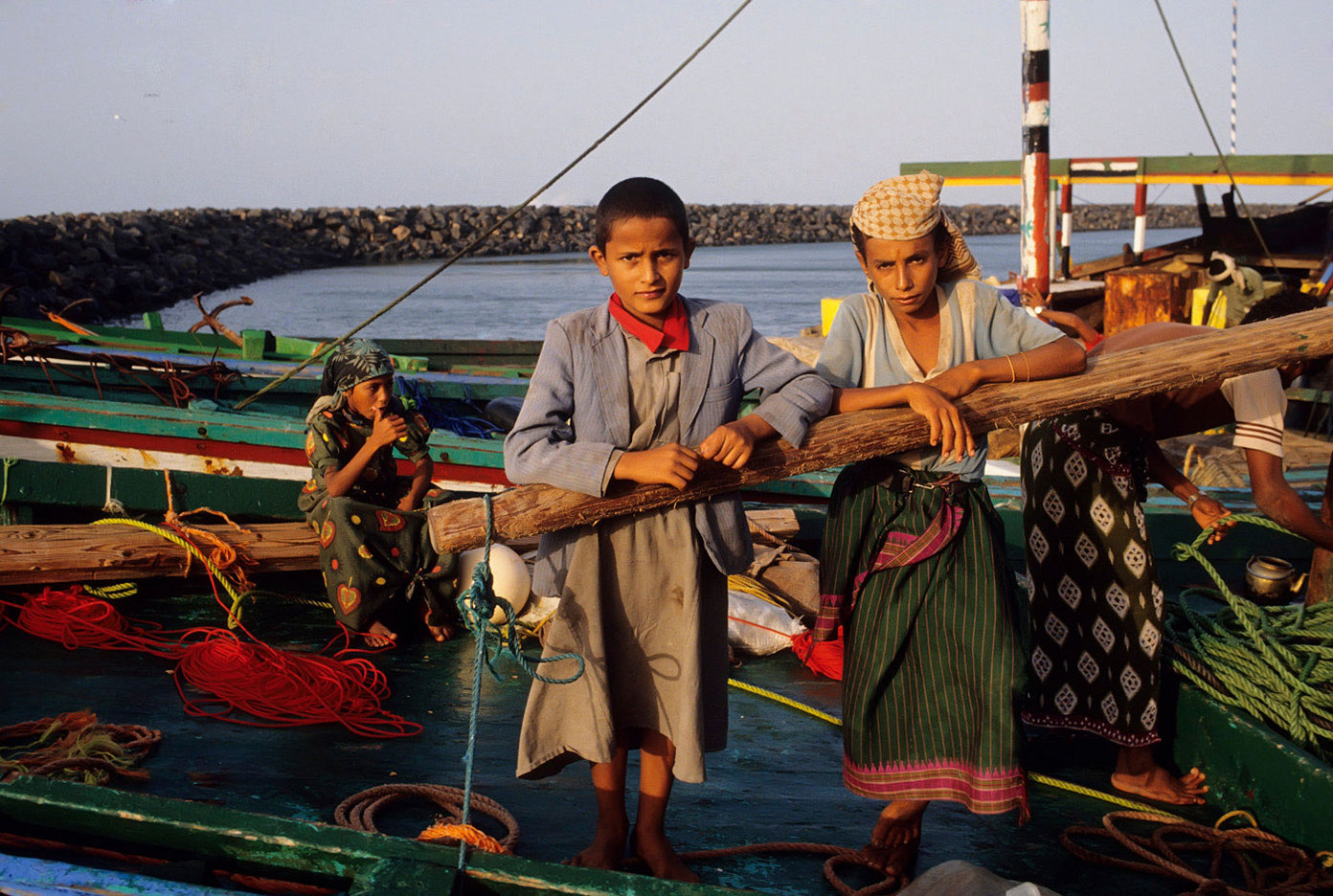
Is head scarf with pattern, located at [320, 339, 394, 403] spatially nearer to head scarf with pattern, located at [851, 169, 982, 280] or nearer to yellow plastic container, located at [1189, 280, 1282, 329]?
head scarf with pattern, located at [851, 169, 982, 280]

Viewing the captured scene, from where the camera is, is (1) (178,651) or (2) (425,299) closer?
(1) (178,651)

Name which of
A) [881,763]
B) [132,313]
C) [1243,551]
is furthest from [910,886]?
[132,313]

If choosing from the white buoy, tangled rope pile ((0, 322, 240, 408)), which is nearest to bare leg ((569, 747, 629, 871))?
the white buoy

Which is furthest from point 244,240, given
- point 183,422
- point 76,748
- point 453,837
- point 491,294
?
point 453,837

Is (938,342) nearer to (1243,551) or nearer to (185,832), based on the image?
Result: (185,832)

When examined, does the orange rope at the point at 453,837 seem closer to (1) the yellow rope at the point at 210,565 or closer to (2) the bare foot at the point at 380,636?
(2) the bare foot at the point at 380,636

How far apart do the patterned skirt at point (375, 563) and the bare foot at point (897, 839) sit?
6.71ft

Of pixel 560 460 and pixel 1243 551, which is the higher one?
pixel 560 460

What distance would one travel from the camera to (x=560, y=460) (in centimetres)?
212

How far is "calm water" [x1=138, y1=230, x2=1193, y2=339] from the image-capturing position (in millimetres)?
25094

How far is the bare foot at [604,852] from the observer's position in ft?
7.65

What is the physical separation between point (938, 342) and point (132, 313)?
84.2 ft

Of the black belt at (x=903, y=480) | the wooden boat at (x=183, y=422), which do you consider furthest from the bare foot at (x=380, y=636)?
the black belt at (x=903, y=480)

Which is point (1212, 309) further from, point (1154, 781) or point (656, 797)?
point (656, 797)
